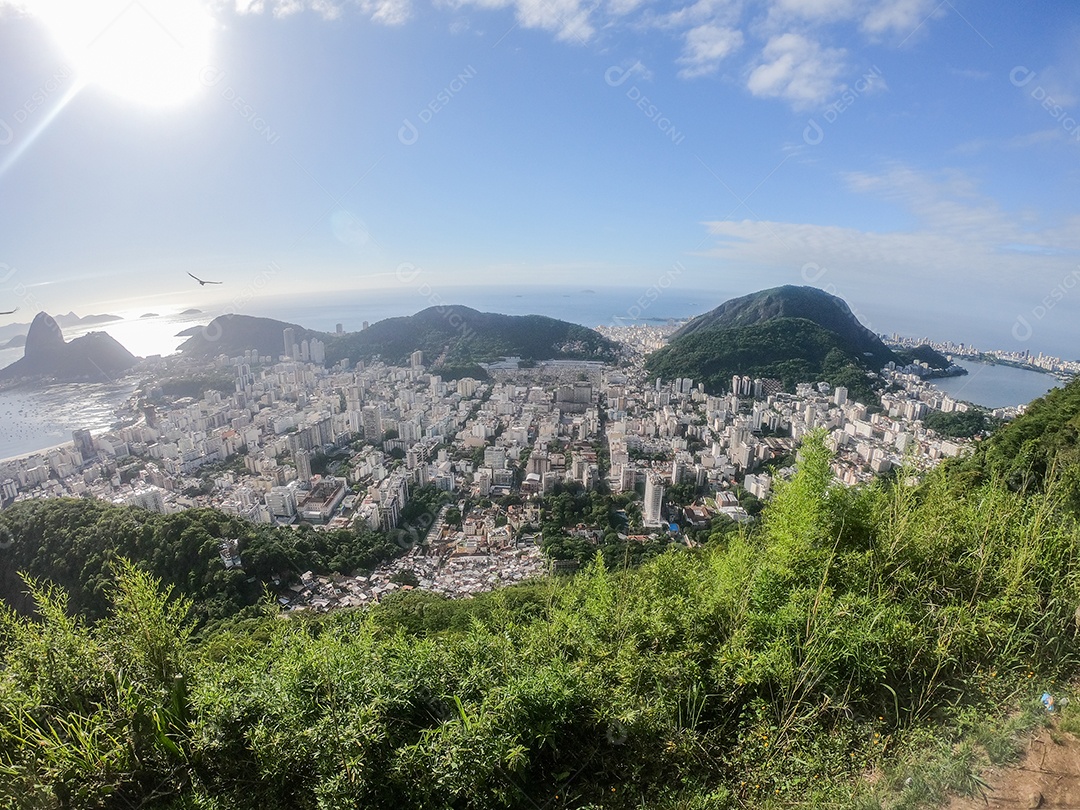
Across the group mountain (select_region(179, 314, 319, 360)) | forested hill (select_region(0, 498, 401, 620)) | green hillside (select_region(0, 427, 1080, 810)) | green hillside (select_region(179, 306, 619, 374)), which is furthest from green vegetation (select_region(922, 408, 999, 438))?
mountain (select_region(179, 314, 319, 360))

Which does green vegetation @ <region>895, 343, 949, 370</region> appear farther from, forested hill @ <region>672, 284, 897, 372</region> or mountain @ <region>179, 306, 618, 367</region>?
mountain @ <region>179, 306, 618, 367</region>

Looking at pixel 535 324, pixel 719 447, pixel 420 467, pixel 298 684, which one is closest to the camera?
pixel 298 684

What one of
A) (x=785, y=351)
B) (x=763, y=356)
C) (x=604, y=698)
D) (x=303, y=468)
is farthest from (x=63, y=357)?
(x=785, y=351)

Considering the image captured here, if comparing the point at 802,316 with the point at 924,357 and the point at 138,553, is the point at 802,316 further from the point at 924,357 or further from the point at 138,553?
the point at 138,553

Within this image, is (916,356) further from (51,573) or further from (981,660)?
(51,573)

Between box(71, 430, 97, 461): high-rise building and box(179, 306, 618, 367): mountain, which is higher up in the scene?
box(179, 306, 618, 367): mountain

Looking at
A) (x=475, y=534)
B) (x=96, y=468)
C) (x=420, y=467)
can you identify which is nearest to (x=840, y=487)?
(x=475, y=534)
